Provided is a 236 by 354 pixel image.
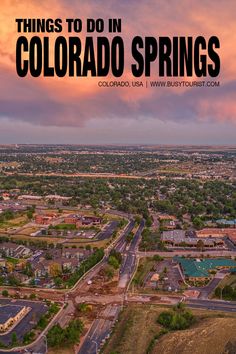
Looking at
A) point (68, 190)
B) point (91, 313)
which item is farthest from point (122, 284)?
point (68, 190)

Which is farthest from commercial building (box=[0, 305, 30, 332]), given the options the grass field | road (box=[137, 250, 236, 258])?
road (box=[137, 250, 236, 258])

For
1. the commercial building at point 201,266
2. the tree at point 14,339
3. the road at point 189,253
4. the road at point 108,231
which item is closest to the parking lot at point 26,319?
the tree at point 14,339

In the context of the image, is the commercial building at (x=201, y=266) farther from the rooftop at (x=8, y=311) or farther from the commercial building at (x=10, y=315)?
the rooftop at (x=8, y=311)

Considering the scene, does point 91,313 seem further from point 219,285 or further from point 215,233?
point 215,233

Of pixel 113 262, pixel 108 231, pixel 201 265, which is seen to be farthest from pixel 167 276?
pixel 108 231

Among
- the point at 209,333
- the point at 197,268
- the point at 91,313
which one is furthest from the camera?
the point at 197,268
